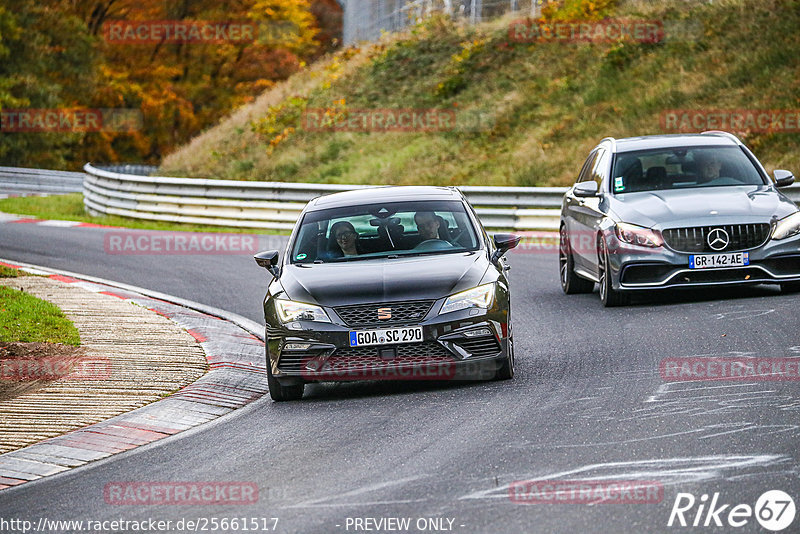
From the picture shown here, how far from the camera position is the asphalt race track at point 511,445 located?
20.7ft

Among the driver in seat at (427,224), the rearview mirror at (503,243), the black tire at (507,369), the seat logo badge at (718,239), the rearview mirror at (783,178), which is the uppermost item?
the rearview mirror at (783,178)

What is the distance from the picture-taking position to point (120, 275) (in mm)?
18859

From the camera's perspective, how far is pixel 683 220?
42.9 feet

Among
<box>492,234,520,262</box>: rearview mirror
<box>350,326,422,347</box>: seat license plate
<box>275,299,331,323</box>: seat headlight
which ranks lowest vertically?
<box>350,326,422,347</box>: seat license plate

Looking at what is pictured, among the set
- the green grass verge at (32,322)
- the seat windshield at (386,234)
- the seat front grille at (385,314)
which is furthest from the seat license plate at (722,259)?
the green grass verge at (32,322)

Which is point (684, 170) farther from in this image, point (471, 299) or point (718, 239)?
point (471, 299)

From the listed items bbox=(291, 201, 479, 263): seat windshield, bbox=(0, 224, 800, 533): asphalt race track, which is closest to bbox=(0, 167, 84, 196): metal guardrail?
bbox=(291, 201, 479, 263): seat windshield

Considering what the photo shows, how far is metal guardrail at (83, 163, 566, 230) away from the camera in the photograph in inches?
940

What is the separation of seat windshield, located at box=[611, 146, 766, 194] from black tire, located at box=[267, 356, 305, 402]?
562 cm

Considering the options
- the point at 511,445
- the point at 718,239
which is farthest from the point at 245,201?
the point at 511,445

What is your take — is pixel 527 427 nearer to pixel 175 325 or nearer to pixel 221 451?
pixel 221 451

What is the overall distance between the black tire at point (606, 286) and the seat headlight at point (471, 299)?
151 inches

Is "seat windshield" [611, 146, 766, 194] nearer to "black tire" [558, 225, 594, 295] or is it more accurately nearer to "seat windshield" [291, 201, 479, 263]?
"black tire" [558, 225, 594, 295]

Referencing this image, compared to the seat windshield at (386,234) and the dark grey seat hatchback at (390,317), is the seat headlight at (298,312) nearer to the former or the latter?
the dark grey seat hatchback at (390,317)
